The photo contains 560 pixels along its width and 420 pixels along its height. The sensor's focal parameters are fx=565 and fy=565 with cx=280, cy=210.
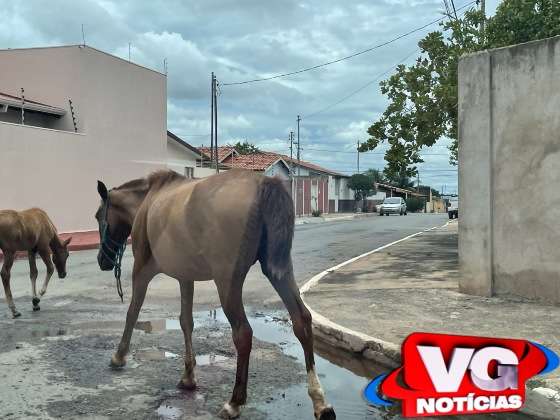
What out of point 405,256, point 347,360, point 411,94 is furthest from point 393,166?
point 347,360

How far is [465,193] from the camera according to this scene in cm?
854

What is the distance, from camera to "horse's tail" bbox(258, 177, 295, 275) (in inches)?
165

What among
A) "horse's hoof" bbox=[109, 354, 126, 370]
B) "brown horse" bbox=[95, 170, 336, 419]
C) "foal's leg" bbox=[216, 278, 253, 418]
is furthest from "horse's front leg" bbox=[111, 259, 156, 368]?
"foal's leg" bbox=[216, 278, 253, 418]

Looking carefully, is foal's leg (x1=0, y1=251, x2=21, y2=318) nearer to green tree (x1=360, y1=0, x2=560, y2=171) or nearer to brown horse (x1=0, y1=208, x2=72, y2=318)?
brown horse (x1=0, y1=208, x2=72, y2=318)

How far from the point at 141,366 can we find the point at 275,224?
2.22 m

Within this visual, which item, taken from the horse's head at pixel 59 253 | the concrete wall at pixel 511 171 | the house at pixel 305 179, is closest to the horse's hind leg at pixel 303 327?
the concrete wall at pixel 511 171

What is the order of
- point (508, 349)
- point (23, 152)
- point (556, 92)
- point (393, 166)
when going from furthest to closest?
point (23, 152)
point (393, 166)
point (556, 92)
point (508, 349)

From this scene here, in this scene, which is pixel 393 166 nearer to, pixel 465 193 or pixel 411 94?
pixel 411 94

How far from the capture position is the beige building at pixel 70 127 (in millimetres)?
20062

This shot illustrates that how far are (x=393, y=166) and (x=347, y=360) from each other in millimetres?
12797

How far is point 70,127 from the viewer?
23188 mm

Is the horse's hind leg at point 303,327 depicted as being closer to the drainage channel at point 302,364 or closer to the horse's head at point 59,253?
the drainage channel at point 302,364

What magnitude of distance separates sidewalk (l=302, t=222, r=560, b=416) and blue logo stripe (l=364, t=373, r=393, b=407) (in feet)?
2.14

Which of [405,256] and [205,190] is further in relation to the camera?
[405,256]
